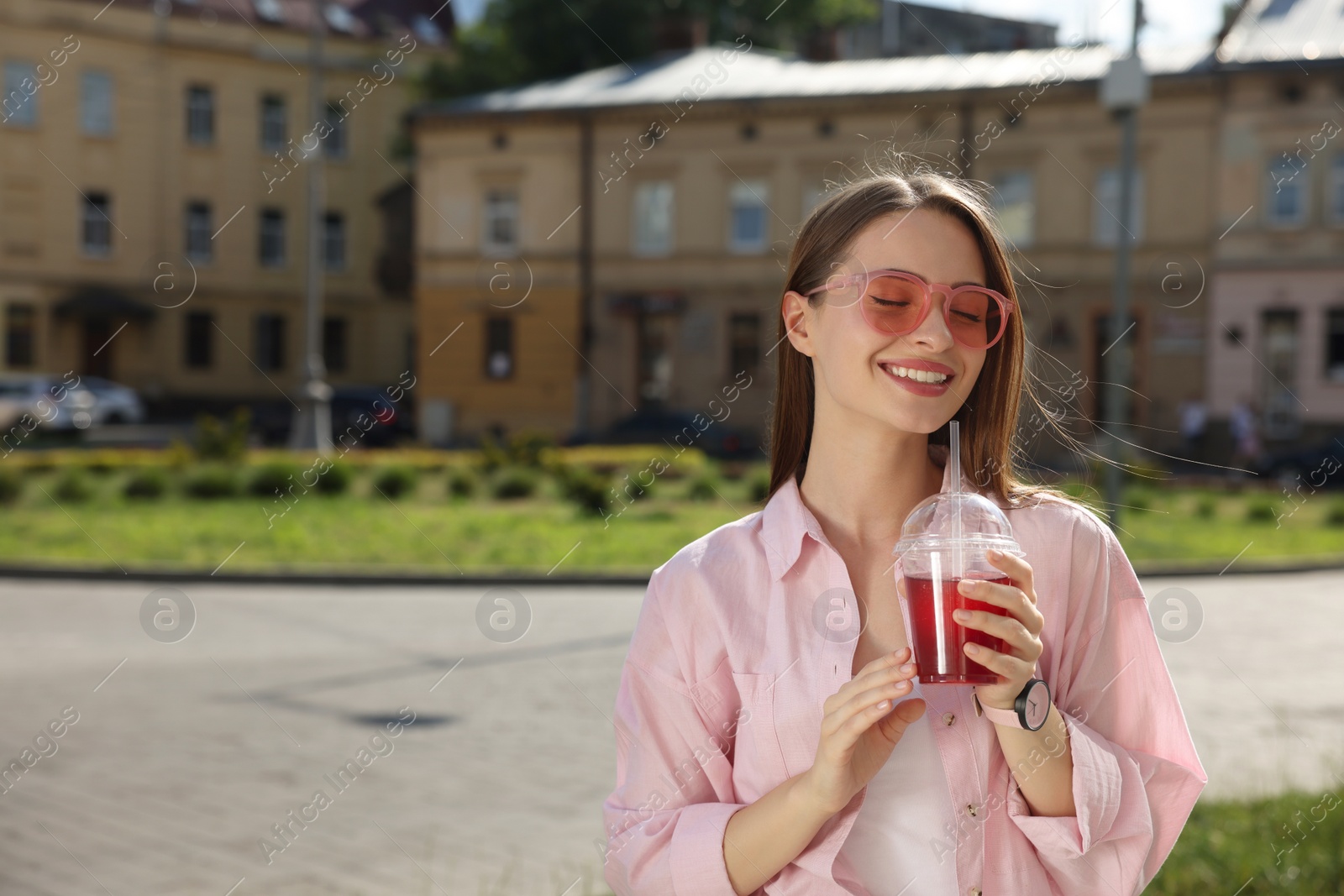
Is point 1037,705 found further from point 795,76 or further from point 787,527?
point 795,76

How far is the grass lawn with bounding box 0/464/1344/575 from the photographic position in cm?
1698

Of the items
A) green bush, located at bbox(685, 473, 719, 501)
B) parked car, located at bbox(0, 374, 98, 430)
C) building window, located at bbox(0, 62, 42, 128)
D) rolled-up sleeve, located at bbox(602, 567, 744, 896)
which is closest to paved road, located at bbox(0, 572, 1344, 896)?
rolled-up sleeve, located at bbox(602, 567, 744, 896)

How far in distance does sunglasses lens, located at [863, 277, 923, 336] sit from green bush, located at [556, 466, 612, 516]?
18925mm

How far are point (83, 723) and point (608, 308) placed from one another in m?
34.6

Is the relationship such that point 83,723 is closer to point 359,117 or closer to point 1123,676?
point 1123,676

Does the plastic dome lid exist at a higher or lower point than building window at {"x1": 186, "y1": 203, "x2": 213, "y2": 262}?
lower

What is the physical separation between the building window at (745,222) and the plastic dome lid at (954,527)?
130 ft

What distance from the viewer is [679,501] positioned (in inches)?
953

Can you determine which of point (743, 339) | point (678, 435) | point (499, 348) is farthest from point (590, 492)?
point (499, 348)

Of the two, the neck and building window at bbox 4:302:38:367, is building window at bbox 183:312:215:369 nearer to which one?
building window at bbox 4:302:38:367

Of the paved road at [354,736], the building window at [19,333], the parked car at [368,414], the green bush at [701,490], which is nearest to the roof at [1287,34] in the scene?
the green bush at [701,490]

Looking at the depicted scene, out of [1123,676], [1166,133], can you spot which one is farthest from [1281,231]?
[1123,676]

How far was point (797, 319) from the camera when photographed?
99.0 inches

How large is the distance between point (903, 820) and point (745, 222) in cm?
4026
